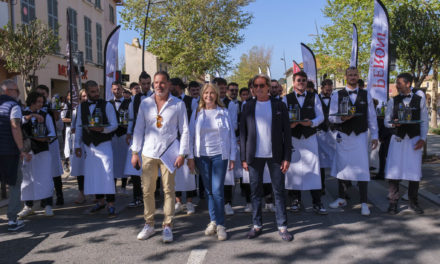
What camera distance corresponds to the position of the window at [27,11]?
19081 millimetres

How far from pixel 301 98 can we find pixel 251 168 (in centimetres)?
164

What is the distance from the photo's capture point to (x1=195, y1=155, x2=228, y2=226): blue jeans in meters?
5.24

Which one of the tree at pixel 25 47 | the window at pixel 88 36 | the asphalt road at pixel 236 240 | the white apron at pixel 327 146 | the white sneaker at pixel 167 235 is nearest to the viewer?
the asphalt road at pixel 236 240

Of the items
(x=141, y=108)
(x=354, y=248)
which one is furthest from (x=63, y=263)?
(x=354, y=248)

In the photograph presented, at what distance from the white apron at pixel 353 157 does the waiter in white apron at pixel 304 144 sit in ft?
1.62

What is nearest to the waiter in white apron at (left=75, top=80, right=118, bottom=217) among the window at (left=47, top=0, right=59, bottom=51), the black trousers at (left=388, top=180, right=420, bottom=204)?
the black trousers at (left=388, top=180, right=420, bottom=204)

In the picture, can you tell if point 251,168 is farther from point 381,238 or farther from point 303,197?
point 303,197

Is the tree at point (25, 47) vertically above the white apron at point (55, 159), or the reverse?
the tree at point (25, 47)

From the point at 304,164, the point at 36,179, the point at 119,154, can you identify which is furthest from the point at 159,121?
the point at 119,154

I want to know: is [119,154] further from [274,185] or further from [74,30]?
[74,30]

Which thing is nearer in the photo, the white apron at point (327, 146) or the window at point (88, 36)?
the white apron at point (327, 146)

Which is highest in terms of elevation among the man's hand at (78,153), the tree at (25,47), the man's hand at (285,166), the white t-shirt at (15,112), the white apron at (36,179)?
the tree at (25,47)

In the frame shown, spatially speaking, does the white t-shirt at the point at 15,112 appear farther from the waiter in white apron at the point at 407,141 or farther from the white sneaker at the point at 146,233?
the waiter in white apron at the point at 407,141

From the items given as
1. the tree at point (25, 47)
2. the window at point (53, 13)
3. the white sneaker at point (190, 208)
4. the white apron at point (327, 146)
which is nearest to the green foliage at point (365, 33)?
the white apron at point (327, 146)
